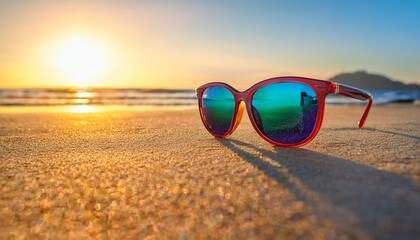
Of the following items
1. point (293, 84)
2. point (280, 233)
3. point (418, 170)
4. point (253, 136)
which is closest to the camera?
point (280, 233)

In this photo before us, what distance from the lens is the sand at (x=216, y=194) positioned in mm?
795

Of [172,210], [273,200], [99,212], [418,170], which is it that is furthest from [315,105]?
[99,212]

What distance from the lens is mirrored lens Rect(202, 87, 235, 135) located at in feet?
7.61

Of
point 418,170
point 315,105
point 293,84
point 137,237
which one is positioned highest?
point 293,84

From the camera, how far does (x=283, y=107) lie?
6.39ft

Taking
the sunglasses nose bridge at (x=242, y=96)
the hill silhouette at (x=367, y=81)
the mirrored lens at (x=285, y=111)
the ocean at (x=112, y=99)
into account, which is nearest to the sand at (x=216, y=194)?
the mirrored lens at (x=285, y=111)

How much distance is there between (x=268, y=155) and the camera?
1569 mm

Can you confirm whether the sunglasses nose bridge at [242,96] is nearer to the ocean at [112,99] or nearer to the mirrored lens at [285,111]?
the mirrored lens at [285,111]

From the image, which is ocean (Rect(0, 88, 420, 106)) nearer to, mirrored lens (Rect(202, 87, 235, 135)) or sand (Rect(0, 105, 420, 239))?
mirrored lens (Rect(202, 87, 235, 135))

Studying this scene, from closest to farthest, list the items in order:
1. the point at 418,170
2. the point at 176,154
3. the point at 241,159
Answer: the point at 418,170 < the point at 241,159 < the point at 176,154

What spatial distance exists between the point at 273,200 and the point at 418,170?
23.1 inches

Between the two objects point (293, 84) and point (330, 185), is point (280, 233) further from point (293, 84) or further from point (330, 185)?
point (293, 84)

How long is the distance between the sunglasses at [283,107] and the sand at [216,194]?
0.17 meters

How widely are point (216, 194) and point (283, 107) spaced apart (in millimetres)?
1061
